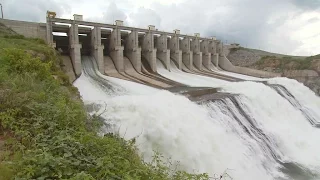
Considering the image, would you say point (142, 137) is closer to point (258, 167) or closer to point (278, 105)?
point (258, 167)

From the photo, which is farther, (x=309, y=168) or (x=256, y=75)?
(x=256, y=75)

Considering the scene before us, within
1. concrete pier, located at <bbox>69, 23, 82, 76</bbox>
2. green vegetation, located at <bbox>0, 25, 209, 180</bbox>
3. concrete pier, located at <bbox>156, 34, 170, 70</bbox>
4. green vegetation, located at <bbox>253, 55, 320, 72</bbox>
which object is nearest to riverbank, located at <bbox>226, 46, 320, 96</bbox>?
green vegetation, located at <bbox>253, 55, 320, 72</bbox>

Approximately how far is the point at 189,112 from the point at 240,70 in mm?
23571

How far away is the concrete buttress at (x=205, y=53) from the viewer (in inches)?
1193

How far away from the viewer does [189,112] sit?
942 cm

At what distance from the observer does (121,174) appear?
3832mm

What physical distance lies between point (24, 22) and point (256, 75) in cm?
2396

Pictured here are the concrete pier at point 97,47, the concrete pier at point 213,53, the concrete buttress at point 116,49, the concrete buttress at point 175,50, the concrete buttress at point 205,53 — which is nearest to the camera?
the concrete pier at point 97,47

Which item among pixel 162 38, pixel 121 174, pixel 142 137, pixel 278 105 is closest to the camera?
pixel 121 174

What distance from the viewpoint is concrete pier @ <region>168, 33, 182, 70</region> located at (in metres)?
26.0

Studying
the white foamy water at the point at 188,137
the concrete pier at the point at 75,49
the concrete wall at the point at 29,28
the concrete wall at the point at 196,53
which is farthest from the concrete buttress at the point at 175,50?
the white foamy water at the point at 188,137

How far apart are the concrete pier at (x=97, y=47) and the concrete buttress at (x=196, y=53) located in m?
13.1

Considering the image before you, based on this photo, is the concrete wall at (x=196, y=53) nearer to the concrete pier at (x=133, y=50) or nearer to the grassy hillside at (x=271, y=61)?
the grassy hillside at (x=271, y=61)

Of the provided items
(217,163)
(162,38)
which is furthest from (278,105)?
(162,38)
